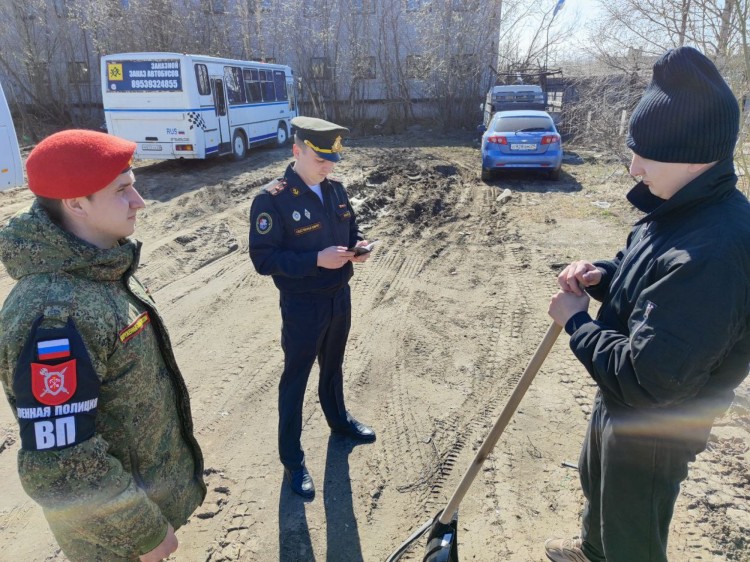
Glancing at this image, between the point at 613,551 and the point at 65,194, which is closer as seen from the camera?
the point at 65,194

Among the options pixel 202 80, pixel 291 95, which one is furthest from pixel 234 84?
pixel 291 95

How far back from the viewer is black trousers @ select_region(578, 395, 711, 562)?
5.52 feet

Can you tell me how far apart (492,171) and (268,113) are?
7.90m

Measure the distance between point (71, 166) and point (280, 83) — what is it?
54.3 ft

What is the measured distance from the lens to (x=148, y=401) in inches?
65.4

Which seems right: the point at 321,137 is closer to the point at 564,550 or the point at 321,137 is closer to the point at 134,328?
the point at 134,328

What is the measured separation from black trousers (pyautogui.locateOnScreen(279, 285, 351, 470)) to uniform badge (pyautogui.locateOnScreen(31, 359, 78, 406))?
154cm

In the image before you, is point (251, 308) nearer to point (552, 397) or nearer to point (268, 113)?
point (552, 397)

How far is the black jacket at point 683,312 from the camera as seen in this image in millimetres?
1406

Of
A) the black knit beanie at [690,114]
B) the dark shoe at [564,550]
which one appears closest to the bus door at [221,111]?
the dark shoe at [564,550]

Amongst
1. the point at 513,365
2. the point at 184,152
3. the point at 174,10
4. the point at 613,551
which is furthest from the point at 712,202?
the point at 174,10

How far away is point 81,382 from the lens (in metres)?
1.34

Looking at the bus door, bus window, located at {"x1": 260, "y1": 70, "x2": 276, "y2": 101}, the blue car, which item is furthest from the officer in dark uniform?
bus window, located at {"x1": 260, "y1": 70, "x2": 276, "y2": 101}

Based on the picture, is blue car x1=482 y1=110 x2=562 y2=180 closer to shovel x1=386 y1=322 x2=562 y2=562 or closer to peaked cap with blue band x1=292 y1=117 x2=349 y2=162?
peaked cap with blue band x1=292 y1=117 x2=349 y2=162
